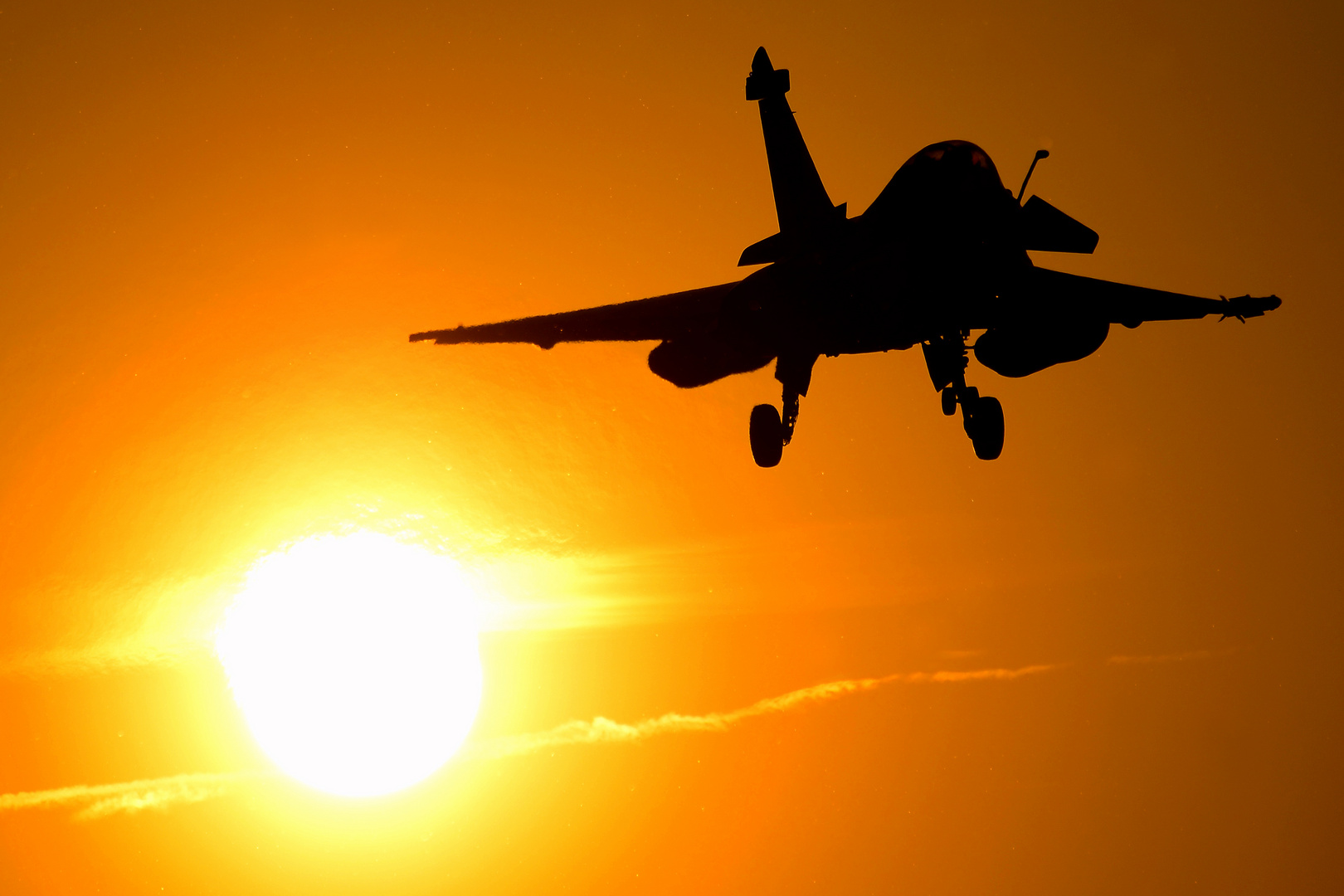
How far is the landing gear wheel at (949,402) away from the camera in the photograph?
20859mm

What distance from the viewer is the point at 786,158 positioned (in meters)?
22.9

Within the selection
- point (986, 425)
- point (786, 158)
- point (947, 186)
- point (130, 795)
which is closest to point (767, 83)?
point (786, 158)

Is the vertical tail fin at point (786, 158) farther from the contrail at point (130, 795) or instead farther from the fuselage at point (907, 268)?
the contrail at point (130, 795)

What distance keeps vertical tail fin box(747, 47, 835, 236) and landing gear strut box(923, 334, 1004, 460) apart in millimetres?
3047

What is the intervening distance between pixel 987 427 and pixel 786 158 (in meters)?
6.28

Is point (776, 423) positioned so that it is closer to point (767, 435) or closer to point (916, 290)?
point (767, 435)

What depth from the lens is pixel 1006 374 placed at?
21.1m

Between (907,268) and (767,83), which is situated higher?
(767,83)

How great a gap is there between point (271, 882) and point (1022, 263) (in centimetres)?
4806

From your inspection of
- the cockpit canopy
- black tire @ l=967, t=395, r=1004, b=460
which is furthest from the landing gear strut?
the cockpit canopy

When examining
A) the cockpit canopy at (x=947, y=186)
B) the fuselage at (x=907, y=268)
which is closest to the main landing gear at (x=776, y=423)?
the fuselage at (x=907, y=268)

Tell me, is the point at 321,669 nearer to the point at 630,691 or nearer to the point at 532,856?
the point at 630,691

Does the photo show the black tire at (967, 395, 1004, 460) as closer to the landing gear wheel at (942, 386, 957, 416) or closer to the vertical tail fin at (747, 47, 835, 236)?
the landing gear wheel at (942, 386, 957, 416)

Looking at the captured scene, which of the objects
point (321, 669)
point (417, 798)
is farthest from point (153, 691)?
point (417, 798)
